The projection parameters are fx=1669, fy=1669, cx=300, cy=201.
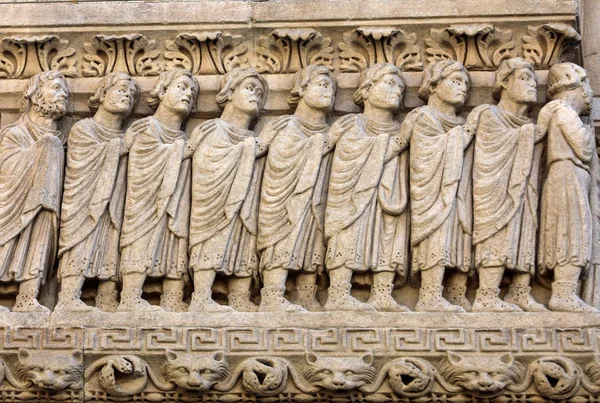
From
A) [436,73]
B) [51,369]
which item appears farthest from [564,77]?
[51,369]

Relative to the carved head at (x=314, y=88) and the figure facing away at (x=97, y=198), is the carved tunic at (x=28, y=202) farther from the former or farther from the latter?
the carved head at (x=314, y=88)

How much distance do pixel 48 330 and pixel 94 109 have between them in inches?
61.0

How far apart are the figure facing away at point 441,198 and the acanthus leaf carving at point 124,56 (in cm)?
167

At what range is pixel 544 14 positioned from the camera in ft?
33.6

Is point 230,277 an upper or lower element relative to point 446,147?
lower

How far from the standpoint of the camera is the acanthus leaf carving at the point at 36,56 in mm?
10438

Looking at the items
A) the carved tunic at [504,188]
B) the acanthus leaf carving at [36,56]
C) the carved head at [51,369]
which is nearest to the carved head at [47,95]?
the acanthus leaf carving at [36,56]

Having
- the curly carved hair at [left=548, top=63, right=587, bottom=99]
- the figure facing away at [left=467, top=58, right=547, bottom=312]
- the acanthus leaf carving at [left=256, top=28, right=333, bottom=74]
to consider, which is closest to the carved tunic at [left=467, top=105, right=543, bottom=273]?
the figure facing away at [left=467, top=58, right=547, bottom=312]

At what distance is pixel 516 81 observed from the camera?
9.98 meters

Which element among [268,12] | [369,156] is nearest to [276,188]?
[369,156]

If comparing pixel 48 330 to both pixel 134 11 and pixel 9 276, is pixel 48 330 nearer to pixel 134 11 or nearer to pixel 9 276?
pixel 9 276

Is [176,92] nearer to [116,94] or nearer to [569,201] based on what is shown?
[116,94]

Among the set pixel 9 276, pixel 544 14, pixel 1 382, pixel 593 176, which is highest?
pixel 544 14

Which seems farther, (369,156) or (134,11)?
(134,11)
